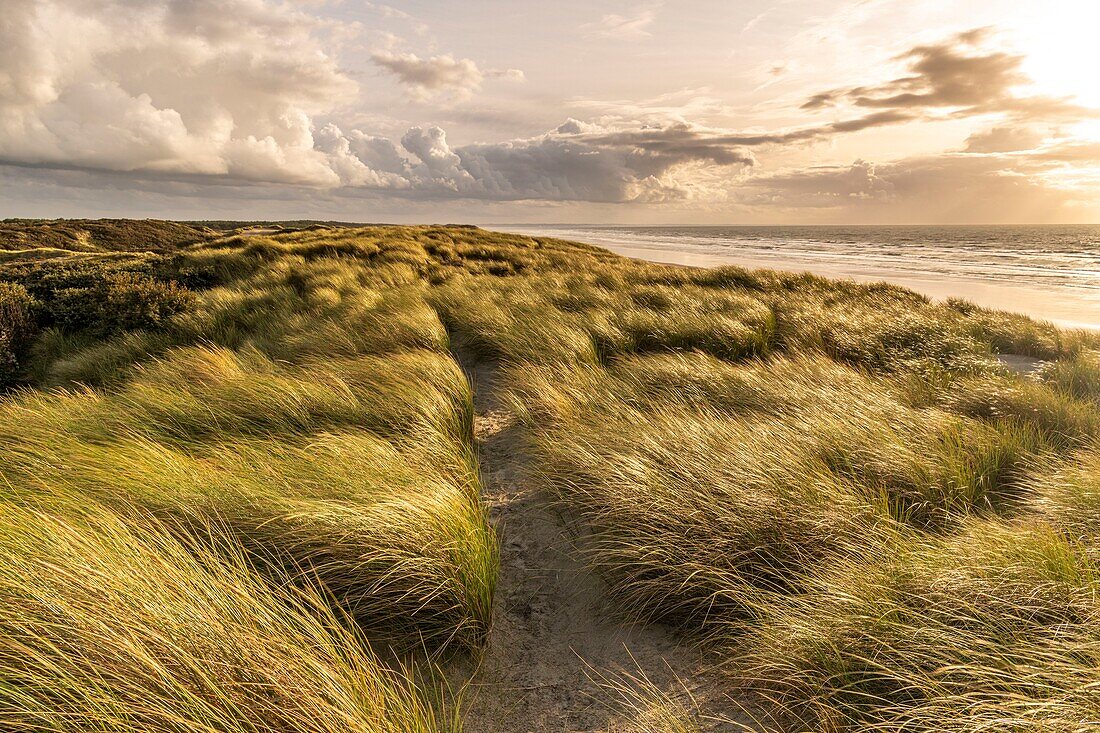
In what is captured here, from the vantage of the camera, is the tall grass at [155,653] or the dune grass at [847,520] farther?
the dune grass at [847,520]

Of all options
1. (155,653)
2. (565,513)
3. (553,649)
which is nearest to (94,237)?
(565,513)

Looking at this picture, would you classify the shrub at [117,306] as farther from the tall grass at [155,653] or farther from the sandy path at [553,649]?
the sandy path at [553,649]

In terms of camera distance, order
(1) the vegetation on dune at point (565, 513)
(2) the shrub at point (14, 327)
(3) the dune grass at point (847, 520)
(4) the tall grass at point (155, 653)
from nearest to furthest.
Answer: (4) the tall grass at point (155, 653) → (1) the vegetation on dune at point (565, 513) → (3) the dune grass at point (847, 520) → (2) the shrub at point (14, 327)

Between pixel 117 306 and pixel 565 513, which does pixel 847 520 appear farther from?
pixel 117 306

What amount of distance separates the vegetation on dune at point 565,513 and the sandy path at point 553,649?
4.9 inches

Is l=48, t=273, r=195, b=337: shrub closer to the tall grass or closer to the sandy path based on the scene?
the tall grass

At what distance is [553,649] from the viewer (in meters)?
2.31

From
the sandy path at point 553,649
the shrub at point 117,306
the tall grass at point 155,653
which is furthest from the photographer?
the shrub at point 117,306

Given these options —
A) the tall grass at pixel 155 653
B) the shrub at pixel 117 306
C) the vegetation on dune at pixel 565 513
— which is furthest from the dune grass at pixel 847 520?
the shrub at pixel 117 306

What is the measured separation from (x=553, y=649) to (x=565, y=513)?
944mm

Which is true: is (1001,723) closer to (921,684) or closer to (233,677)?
(921,684)

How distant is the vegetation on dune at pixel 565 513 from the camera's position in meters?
1.51

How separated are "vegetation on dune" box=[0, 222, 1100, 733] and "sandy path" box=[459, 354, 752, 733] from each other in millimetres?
124

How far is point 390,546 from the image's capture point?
2232mm
